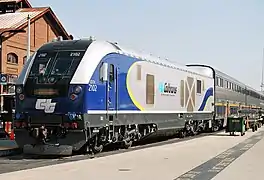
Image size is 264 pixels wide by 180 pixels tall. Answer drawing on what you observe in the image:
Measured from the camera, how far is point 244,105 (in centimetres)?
4959

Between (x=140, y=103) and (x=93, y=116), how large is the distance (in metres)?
4.21

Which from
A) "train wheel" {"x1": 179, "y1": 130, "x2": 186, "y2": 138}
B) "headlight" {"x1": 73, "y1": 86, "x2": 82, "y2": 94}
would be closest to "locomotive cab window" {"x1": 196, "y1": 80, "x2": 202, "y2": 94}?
"train wheel" {"x1": 179, "y1": 130, "x2": 186, "y2": 138}

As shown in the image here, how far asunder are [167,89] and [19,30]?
69.3 ft

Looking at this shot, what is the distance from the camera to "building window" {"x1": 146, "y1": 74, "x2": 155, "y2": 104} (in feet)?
69.6

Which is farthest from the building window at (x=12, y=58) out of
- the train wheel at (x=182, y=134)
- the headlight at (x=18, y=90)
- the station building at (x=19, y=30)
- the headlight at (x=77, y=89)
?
the headlight at (x=77, y=89)

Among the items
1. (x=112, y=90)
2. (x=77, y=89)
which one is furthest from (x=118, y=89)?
(x=77, y=89)

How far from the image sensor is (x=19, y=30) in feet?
135

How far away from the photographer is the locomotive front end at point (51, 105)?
16.1 meters

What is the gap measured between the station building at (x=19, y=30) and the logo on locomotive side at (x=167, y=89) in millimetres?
18286

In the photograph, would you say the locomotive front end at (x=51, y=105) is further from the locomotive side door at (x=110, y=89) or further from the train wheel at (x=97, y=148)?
the train wheel at (x=97, y=148)

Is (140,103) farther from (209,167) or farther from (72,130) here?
(209,167)

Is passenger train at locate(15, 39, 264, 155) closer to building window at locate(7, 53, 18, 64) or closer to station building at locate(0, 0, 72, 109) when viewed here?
station building at locate(0, 0, 72, 109)

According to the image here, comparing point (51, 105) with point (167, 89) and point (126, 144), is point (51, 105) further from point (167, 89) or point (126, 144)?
point (167, 89)

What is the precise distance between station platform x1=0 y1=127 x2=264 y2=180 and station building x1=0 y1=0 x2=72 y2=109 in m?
24.5
